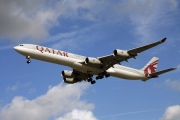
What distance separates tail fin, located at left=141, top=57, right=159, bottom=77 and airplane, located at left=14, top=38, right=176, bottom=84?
2.67ft

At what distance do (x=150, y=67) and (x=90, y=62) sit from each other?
18.2 metres

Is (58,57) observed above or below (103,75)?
above

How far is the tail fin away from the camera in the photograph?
7520 cm

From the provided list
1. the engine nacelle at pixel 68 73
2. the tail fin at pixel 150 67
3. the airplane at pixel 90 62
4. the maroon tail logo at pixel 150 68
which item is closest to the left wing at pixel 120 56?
the airplane at pixel 90 62

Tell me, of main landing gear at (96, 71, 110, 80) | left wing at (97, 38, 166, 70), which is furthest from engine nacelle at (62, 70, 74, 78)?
left wing at (97, 38, 166, 70)

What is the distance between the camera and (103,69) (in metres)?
66.8

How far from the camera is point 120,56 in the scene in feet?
201

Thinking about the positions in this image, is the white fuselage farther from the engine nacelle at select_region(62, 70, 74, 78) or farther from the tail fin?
the tail fin

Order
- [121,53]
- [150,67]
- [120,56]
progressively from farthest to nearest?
[150,67], [120,56], [121,53]

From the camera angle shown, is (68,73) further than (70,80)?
No

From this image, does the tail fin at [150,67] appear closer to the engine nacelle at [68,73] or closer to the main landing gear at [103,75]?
the main landing gear at [103,75]

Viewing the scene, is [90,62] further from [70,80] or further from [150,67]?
[150,67]

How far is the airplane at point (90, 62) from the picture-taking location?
6150 centimetres

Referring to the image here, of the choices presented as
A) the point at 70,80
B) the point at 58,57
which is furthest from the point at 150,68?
the point at 58,57
